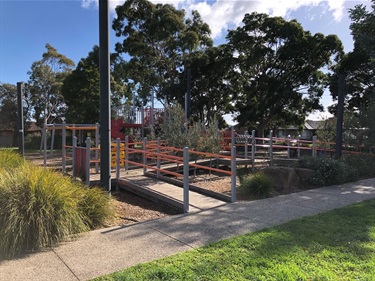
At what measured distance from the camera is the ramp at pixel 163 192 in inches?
281

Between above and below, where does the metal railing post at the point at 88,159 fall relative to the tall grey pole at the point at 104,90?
below

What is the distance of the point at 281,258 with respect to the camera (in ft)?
13.3

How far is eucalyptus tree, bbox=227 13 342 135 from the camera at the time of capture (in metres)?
27.6

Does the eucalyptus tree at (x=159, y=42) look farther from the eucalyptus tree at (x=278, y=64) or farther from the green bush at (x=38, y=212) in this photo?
the green bush at (x=38, y=212)

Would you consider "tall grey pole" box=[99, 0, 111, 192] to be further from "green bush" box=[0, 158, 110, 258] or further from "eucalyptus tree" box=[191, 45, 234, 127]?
"eucalyptus tree" box=[191, 45, 234, 127]

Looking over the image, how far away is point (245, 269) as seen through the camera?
3760 millimetres

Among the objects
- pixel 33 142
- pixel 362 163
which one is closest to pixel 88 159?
pixel 362 163

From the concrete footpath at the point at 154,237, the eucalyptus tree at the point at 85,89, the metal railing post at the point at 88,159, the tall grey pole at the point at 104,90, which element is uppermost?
the eucalyptus tree at the point at 85,89

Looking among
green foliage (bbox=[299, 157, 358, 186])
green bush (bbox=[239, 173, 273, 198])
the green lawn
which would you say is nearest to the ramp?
green bush (bbox=[239, 173, 273, 198])

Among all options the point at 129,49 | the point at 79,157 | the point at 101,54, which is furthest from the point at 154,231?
the point at 129,49

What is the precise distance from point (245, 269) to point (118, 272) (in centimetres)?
138

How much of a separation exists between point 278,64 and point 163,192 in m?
24.1

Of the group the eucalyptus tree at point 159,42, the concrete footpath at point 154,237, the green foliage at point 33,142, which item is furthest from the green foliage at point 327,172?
the green foliage at point 33,142

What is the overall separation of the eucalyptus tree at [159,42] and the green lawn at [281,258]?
21275mm
